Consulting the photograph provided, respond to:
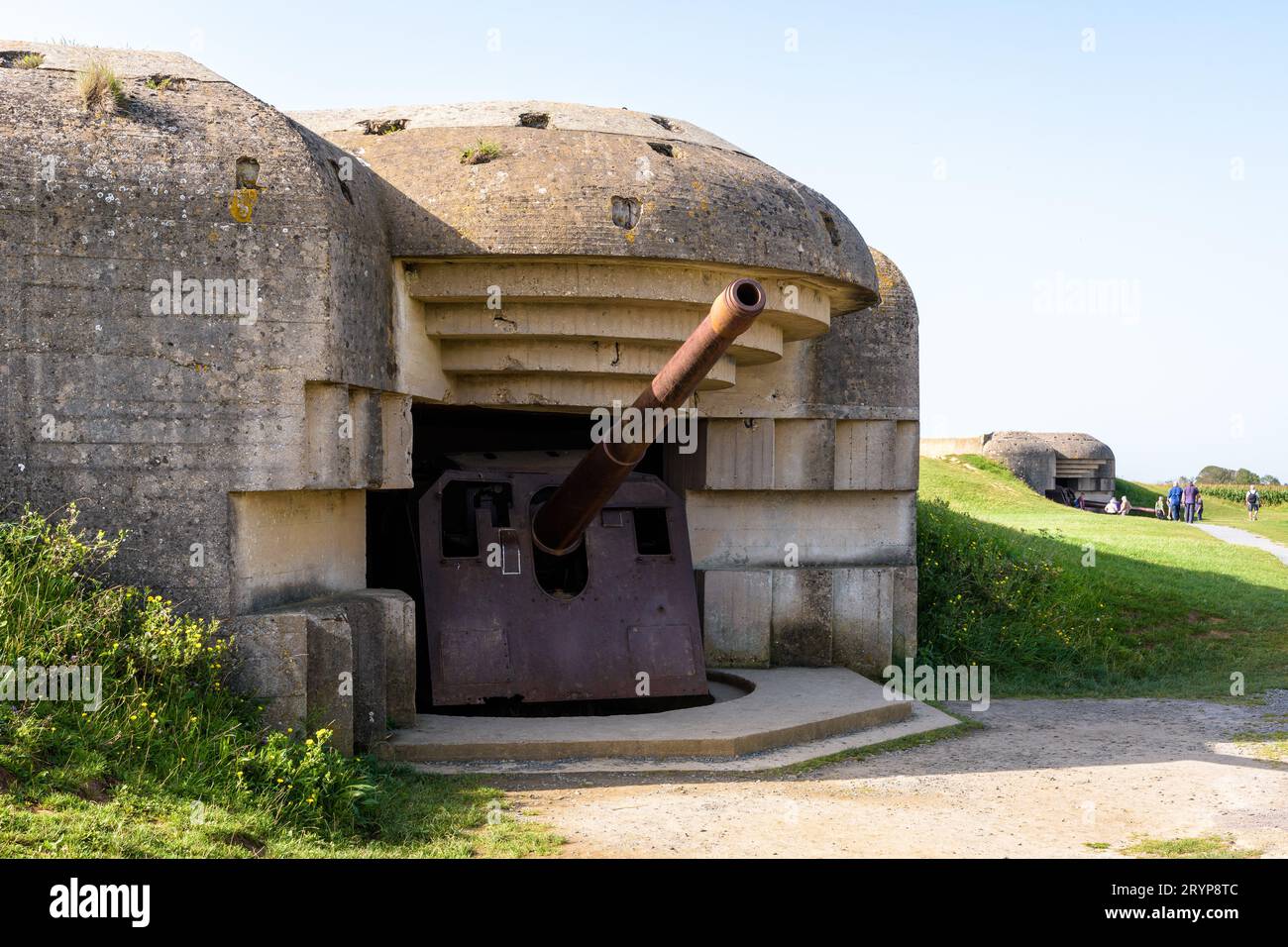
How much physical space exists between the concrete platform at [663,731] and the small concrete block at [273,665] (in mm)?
656

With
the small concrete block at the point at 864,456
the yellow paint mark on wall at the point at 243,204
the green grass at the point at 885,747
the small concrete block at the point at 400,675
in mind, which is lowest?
the green grass at the point at 885,747

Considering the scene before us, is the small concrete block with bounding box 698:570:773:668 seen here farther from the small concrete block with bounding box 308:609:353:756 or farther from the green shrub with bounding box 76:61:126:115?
the green shrub with bounding box 76:61:126:115

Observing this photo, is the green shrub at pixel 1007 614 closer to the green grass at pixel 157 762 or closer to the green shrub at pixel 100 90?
the green grass at pixel 157 762

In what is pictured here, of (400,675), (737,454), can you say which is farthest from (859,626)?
(400,675)

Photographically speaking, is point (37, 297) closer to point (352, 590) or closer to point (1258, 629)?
point (352, 590)

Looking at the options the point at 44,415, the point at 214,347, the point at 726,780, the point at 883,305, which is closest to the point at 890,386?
the point at 883,305

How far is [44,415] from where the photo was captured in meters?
5.45

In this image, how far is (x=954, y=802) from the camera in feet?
18.7

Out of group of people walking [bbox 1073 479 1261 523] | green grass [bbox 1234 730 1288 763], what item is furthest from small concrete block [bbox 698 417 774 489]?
group of people walking [bbox 1073 479 1261 523]

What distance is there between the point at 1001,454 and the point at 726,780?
72.8 feet

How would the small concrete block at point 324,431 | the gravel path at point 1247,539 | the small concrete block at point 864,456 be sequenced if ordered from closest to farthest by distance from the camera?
the small concrete block at point 324,431 < the small concrete block at point 864,456 < the gravel path at point 1247,539

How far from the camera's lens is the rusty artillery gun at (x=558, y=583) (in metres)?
7.09

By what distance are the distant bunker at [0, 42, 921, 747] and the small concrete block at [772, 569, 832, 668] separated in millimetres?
16

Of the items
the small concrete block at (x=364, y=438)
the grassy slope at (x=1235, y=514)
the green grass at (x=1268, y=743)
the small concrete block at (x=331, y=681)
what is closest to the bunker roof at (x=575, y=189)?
the small concrete block at (x=364, y=438)
